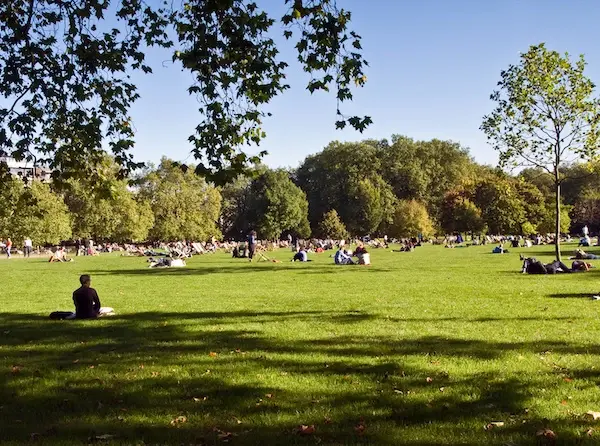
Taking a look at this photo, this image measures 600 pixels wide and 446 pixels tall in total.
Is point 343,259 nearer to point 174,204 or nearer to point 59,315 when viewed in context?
point 59,315

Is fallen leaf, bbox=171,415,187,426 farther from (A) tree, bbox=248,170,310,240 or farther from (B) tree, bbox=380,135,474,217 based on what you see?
(B) tree, bbox=380,135,474,217

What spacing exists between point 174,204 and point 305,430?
82.1 metres

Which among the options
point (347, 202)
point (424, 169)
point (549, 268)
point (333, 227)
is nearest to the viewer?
point (549, 268)

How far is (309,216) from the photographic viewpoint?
106250 millimetres

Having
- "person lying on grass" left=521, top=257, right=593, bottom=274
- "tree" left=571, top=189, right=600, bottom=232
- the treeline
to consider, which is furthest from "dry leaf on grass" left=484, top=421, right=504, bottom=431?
"tree" left=571, top=189, right=600, bottom=232

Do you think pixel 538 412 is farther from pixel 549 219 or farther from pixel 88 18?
pixel 549 219

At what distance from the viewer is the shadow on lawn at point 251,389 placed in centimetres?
559

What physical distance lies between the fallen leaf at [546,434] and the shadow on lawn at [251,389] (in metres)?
0.09

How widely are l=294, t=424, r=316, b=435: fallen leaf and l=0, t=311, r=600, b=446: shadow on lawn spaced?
0.31 ft

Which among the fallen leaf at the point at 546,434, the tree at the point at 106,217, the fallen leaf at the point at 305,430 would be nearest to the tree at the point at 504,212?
the tree at the point at 106,217

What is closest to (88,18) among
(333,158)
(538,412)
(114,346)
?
(114,346)

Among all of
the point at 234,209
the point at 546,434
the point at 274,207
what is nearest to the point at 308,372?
the point at 546,434

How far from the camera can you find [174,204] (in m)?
85.5

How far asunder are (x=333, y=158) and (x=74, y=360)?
9705 cm
